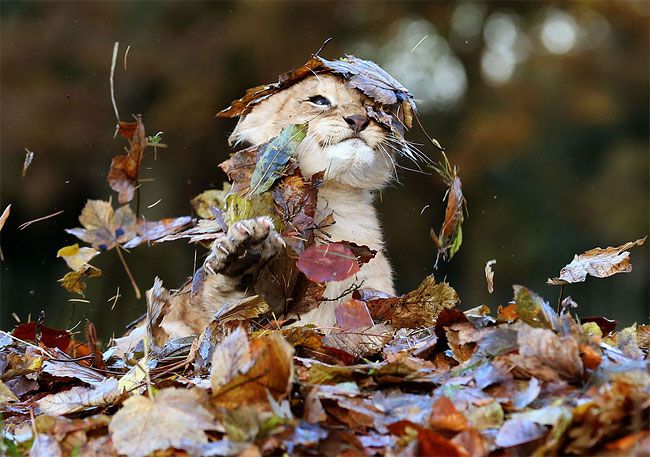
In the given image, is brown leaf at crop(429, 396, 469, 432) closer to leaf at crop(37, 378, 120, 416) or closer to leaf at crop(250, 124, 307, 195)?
leaf at crop(37, 378, 120, 416)

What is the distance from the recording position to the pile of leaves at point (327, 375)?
2.32 m

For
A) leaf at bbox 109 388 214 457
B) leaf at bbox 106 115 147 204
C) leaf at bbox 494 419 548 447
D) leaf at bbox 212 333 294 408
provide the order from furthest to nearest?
leaf at bbox 106 115 147 204
leaf at bbox 212 333 294 408
leaf at bbox 109 388 214 457
leaf at bbox 494 419 548 447

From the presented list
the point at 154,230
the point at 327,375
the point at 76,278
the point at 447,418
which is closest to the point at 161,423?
the point at 327,375

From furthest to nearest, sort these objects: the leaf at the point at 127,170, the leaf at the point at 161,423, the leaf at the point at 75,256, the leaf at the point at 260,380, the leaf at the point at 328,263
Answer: the leaf at the point at 75,256 < the leaf at the point at 127,170 < the leaf at the point at 328,263 < the leaf at the point at 260,380 < the leaf at the point at 161,423

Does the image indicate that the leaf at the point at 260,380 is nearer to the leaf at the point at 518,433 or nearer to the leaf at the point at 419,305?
the leaf at the point at 518,433

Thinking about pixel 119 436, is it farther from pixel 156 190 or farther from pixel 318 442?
pixel 156 190

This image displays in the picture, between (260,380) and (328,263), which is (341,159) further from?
(260,380)

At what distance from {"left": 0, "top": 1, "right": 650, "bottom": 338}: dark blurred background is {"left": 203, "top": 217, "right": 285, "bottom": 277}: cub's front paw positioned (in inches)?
293

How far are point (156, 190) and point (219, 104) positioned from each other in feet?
4.64

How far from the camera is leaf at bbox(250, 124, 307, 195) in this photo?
370 centimetres

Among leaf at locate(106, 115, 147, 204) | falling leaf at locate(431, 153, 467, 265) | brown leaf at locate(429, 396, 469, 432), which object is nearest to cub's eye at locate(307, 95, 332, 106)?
falling leaf at locate(431, 153, 467, 265)

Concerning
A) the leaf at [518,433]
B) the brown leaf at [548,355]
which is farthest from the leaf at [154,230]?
the leaf at [518,433]

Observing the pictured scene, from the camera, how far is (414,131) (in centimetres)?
1171

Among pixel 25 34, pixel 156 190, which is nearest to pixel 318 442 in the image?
pixel 156 190
